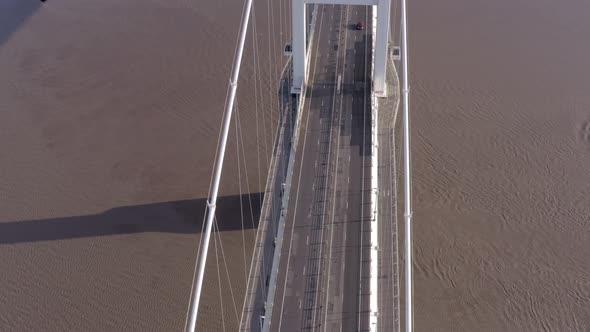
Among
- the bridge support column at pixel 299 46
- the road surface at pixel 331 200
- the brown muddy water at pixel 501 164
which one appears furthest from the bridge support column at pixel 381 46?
the brown muddy water at pixel 501 164

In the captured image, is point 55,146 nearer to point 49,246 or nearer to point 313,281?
point 49,246

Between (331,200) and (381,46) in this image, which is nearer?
(331,200)

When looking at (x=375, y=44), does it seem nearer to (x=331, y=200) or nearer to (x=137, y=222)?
(x=331, y=200)

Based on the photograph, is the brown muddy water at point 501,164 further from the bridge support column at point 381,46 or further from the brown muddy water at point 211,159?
the bridge support column at point 381,46

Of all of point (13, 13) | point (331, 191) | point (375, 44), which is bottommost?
point (331, 191)

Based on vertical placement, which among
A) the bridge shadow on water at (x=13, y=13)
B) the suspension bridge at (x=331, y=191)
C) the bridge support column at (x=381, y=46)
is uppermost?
the bridge shadow on water at (x=13, y=13)

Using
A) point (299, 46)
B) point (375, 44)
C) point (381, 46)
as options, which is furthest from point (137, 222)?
point (381, 46)
